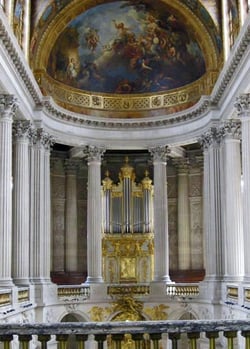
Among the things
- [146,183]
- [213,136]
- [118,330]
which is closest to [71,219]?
[146,183]

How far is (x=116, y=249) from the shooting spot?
3628 centimetres

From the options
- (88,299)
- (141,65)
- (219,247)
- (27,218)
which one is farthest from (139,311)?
(141,65)

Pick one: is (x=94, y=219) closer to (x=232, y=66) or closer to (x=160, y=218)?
(x=160, y=218)

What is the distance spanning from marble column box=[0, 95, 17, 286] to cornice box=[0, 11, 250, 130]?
1.85 meters

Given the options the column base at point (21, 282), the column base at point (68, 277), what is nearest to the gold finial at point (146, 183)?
the column base at point (68, 277)

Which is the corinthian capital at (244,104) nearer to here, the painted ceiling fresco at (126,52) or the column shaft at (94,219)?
the painted ceiling fresco at (126,52)

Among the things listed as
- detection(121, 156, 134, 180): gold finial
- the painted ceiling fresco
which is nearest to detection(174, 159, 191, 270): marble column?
detection(121, 156, 134, 180): gold finial

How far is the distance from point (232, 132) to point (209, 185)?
3.05 meters

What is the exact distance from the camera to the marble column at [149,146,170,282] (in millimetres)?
33906

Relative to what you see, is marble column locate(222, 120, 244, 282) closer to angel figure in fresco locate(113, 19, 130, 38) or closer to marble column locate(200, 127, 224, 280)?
marble column locate(200, 127, 224, 280)

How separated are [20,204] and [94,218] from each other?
20.0 feet

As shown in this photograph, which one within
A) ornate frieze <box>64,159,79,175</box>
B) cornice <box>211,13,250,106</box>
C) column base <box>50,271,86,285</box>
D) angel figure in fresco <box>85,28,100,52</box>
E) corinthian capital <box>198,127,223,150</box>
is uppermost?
angel figure in fresco <box>85,28,100,52</box>

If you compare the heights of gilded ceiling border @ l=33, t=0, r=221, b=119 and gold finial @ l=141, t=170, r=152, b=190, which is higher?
gilded ceiling border @ l=33, t=0, r=221, b=119

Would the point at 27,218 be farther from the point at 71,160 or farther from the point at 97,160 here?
the point at 71,160
